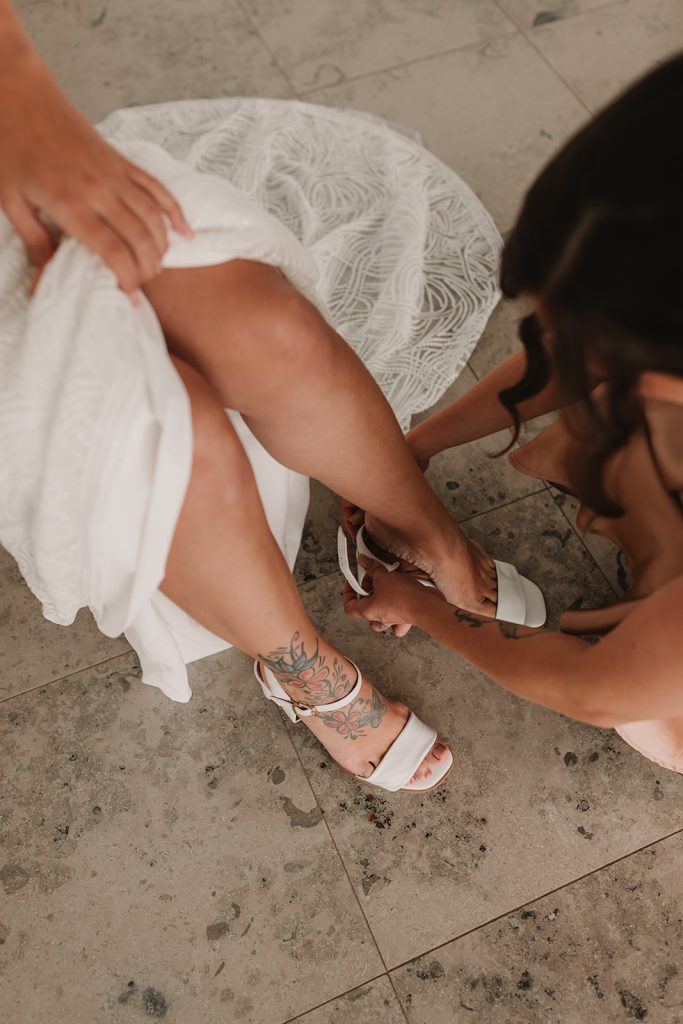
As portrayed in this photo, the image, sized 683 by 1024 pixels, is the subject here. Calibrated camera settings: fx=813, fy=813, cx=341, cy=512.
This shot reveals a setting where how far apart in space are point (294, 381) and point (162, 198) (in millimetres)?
180

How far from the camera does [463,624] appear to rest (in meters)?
0.90

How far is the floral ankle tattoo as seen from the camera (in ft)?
2.69

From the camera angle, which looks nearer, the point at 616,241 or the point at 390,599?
the point at 616,241

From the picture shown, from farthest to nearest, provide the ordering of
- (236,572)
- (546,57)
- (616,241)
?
1. (546,57)
2. (236,572)
3. (616,241)

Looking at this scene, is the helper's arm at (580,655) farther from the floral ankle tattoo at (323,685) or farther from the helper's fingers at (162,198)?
the helper's fingers at (162,198)

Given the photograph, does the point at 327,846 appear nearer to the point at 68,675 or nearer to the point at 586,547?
the point at 68,675

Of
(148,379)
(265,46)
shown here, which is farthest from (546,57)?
(148,379)

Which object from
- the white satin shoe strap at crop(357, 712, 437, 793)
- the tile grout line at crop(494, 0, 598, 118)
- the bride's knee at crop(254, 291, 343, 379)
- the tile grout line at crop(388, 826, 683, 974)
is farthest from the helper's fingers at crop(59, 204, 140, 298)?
the tile grout line at crop(494, 0, 598, 118)

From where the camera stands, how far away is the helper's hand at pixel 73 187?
2.00ft

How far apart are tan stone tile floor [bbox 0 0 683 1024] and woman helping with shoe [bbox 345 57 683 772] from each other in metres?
0.13

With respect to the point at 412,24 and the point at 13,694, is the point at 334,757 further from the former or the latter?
the point at 412,24

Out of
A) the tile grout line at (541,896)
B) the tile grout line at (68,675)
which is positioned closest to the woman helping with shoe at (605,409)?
the tile grout line at (541,896)

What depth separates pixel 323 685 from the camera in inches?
35.0

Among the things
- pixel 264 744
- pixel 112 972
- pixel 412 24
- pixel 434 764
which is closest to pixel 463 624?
pixel 434 764
